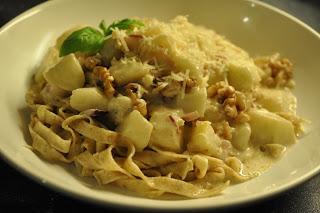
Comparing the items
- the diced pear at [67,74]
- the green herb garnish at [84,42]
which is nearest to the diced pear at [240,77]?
the green herb garnish at [84,42]

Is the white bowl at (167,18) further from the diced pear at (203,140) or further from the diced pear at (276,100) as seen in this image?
the diced pear at (203,140)

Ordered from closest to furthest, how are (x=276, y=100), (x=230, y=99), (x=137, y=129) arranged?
(x=137, y=129)
(x=230, y=99)
(x=276, y=100)

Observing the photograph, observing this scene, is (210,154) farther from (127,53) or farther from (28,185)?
(28,185)

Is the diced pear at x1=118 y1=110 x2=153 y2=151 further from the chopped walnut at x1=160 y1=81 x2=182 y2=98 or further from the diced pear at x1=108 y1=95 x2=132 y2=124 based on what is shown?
the chopped walnut at x1=160 y1=81 x2=182 y2=98

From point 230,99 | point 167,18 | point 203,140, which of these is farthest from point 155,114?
point 167,18

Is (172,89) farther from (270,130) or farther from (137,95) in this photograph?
(270,130)

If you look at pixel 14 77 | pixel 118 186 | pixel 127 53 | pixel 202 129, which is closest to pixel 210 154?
pixel 202 129

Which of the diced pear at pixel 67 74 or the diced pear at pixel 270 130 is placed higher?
the diced pear at pixel 67 74
